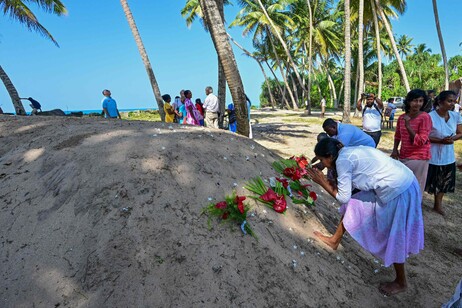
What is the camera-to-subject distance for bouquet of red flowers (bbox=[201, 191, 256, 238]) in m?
2.70

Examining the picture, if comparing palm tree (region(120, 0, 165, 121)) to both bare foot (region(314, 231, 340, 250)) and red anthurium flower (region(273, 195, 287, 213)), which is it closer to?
red anthurium flower (region(273, 195, 287, 213))

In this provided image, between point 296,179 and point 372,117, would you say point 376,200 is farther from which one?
point 372,117

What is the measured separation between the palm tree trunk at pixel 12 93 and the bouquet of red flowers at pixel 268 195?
35.4 ft

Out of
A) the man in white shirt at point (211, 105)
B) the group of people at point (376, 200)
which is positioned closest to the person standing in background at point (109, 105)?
the man in white shirt at point (211, 105)

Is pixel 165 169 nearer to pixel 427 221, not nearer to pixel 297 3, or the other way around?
pixel 427 221

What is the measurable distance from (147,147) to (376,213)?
2555 mm

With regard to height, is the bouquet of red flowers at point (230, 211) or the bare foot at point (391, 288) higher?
the bouquet of red flowers at point (230, 211)

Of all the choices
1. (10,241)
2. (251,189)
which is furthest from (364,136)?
(10,241)

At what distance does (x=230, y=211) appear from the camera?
107 inches

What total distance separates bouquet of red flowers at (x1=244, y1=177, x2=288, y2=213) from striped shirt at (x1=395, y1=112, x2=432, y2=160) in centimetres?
208

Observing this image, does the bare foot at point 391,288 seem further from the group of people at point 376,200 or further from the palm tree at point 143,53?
the palm tree at point 143,53

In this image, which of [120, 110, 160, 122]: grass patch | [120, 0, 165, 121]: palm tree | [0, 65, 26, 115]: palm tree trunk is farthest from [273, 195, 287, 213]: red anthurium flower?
[120, 110, 160, 122]: grass patch

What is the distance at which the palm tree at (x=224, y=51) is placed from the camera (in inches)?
197

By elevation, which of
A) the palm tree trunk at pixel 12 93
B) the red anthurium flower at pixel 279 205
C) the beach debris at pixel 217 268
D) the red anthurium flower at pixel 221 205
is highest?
the palm tree trunk at pixel 12 93
